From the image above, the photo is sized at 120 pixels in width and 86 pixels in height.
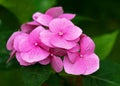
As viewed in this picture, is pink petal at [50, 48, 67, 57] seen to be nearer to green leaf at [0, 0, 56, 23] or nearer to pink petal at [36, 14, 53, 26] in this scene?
pink petal at [36, 14, 53, 26]

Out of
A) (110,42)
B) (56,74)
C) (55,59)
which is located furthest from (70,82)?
(110,42)

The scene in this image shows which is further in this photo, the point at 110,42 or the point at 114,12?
the point at 114,12

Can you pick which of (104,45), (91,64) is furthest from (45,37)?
(104,45)

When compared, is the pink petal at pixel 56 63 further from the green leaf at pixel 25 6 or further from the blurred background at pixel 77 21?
the green leaf at pixel 25 6

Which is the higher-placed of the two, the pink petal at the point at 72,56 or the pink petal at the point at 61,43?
the pink petal at the point at 61,43

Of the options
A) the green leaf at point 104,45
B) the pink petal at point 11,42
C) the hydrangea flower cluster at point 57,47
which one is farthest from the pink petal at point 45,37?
the green leaf at point 104,45

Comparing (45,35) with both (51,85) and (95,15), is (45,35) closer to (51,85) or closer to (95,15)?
(51,85)

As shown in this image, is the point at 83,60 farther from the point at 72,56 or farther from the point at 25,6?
the point at 25,6

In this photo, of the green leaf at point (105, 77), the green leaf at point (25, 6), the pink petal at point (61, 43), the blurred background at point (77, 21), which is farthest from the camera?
the green leaf at point (25, 6)
